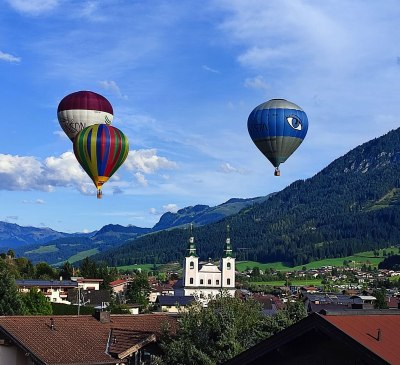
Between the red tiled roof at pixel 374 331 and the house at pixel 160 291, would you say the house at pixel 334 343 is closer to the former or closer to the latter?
the red tiled roof at pixel 374 331

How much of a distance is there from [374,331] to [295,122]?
143ft

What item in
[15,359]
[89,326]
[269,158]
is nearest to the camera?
[15,359]

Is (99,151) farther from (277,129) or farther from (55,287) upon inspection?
(55,287)

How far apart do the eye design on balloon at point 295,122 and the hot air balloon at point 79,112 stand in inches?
611

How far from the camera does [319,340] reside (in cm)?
1366

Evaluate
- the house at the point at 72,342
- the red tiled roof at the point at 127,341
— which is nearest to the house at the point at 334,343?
the house at the point at 72,342

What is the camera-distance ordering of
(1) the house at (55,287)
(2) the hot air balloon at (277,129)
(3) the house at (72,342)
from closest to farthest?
1. (3) the house at (72,342)
2. (2) the hot air balloon at (277,129)
3. (1) the house at (55,287)

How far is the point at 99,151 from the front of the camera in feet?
184

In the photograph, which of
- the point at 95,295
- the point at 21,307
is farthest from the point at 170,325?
the point at 95,295

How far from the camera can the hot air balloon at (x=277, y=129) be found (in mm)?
56188

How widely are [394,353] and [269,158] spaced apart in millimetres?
44622

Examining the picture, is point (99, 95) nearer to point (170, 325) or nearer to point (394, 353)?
point (170, 325)

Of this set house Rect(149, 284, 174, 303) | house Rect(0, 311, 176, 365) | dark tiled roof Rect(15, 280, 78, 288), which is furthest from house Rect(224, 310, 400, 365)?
house Rect(149, 284, 174, 303)

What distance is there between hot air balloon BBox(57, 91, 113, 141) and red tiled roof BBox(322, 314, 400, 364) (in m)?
48.3
